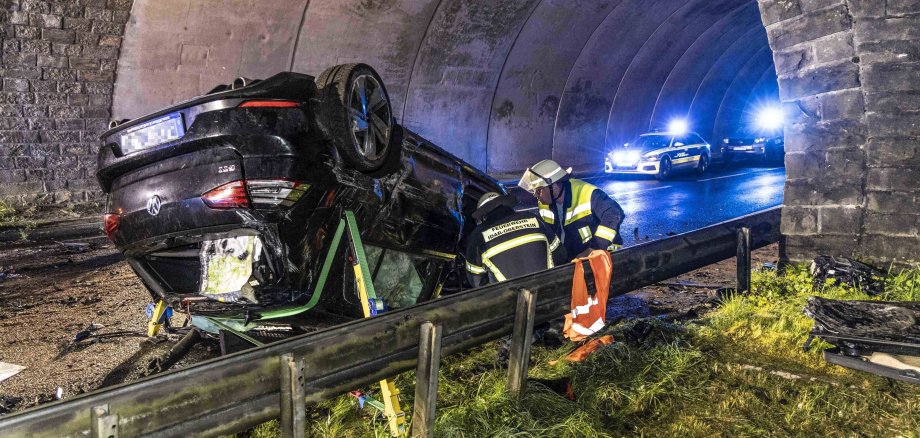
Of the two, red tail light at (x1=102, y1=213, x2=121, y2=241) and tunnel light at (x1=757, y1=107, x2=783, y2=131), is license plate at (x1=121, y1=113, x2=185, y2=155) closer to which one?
red tail light at (x1=102, y1=213, x2=121, y2=241)

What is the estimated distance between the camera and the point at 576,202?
627 cm

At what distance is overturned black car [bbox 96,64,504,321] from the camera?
3248 mm

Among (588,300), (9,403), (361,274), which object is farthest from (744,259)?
(9,403)

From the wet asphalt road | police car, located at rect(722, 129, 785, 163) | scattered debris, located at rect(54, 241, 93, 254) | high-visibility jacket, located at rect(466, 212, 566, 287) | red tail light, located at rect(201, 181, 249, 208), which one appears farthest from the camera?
police car, located at rect(722, 129, 785, 163)

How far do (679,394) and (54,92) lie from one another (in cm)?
1152

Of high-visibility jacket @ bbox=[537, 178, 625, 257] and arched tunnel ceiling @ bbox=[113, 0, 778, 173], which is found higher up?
arched tunnel ceiling @ bbox=[113, 0, 778, 173]

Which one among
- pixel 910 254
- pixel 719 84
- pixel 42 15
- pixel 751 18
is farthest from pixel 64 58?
pixel 719 84

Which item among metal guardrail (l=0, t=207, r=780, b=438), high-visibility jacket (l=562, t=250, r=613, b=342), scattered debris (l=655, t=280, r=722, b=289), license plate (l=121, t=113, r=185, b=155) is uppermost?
license plate (l=121, t=113, r=185, b=155)

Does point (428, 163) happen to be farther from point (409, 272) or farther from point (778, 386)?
point (778, 386)

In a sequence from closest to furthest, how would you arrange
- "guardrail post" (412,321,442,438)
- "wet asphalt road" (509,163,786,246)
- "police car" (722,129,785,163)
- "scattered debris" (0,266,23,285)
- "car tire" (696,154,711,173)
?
"guardrail post" (412,321,442,438), "scattered debris" (0,266,23,285), "wet asphalt road" (509,163,786,246), "car tire" (696,154,711,173), "police car" (722,129,785,163)

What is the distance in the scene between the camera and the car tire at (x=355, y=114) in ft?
11.7

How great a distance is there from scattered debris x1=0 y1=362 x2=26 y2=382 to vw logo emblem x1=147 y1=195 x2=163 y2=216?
2.08 metres

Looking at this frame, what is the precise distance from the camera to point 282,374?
247 centimetres

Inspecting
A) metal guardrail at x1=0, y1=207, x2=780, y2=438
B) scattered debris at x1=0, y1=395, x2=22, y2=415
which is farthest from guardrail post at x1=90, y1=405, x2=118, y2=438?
scattered debris at x1=0, y1=395, x2=22, y2=415
